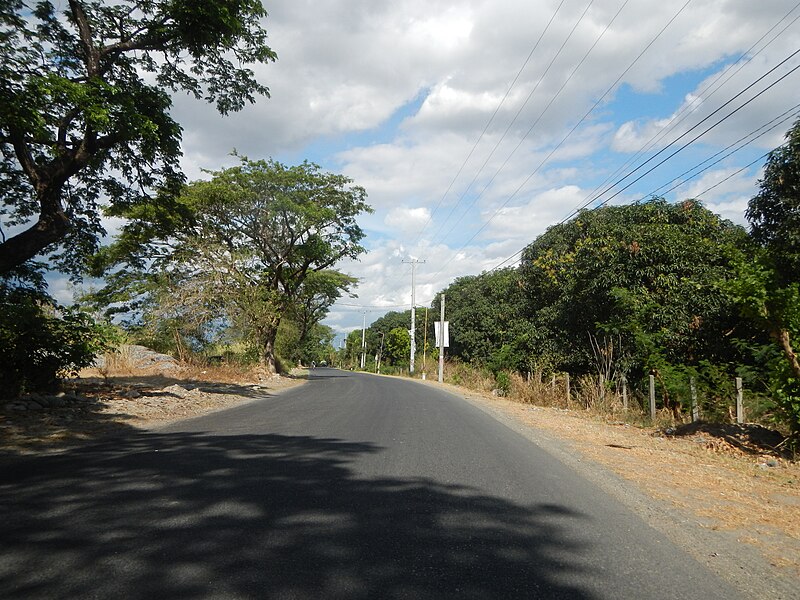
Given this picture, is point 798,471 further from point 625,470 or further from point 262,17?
point 262,17

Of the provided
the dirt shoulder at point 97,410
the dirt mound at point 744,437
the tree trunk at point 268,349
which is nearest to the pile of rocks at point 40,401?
the dirt shoulder at point 97,410

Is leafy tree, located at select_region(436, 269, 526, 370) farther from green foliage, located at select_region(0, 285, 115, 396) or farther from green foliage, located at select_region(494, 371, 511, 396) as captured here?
green foliage, located at select_region(0, 285, 115, 396)

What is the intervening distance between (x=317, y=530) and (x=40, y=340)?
9.03 metres

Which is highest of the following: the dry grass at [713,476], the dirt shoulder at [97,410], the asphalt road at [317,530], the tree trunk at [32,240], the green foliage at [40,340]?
the tree trunk at [32,240]

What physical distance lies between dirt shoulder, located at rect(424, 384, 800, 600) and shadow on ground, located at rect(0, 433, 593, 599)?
3.71 feet

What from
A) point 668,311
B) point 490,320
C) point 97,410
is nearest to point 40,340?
point 97,410

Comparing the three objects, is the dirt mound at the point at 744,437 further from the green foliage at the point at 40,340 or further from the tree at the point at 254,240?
the tree at the point at 254,240

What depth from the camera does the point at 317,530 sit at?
4.54m

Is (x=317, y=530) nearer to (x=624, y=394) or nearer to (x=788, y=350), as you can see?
(x=788, y=350)

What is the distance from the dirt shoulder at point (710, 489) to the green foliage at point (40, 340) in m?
9.32

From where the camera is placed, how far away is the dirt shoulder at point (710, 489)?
4.52 meters

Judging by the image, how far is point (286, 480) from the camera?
20.4ft

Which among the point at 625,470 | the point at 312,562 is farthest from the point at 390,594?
the point at 625,470

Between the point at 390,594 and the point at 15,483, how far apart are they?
440 cm
